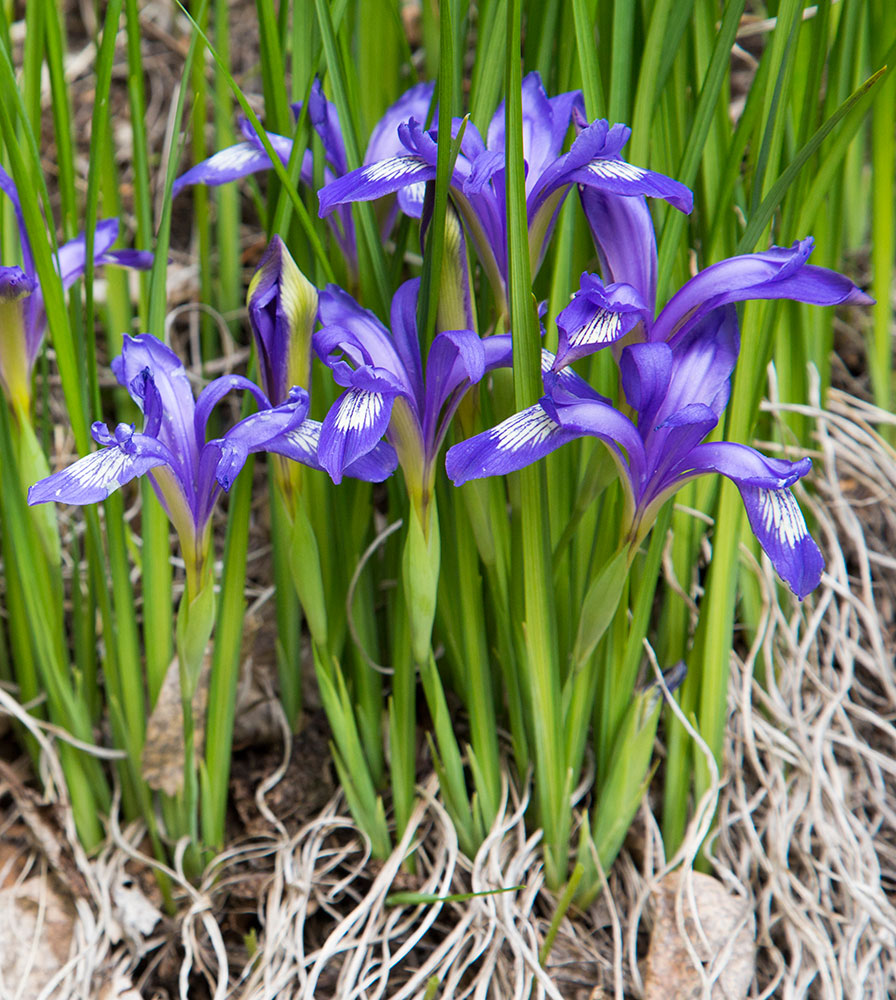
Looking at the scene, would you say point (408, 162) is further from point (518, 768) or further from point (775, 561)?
point (518, 768)

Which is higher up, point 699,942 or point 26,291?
point 26,291

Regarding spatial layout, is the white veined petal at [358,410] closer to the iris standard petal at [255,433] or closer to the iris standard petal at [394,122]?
the iris standard petal at [255,433]

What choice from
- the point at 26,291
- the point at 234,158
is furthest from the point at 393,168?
the point at 26,291

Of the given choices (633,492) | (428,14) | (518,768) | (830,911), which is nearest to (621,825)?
(518,768)

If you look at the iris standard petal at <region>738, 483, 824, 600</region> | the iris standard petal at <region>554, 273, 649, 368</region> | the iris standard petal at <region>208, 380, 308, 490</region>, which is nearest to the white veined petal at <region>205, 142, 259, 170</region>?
the iris standard petal at <region>208, 380, 308, 490</region>

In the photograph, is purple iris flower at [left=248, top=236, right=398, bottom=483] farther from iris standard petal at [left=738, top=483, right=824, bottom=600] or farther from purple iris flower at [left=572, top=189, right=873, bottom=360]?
iris standard petal at [left=738, top=483, right=824, bottom=600]

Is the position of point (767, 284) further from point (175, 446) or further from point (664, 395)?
point (175, 446)
